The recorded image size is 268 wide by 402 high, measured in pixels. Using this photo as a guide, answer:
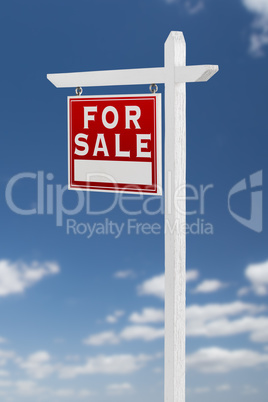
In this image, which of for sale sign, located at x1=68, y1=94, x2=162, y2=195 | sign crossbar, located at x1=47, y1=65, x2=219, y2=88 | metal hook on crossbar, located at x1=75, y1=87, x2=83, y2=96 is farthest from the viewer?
metal hook on crossbar, located at x1=75, y1=87, x2=83, y2=96

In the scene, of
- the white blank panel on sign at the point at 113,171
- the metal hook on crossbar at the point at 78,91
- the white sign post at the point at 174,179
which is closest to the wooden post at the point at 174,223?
the white sign post at the point at 174,179

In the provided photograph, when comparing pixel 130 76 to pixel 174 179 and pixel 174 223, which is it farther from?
pixel 174 223

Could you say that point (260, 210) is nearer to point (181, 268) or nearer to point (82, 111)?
point (181, 268)

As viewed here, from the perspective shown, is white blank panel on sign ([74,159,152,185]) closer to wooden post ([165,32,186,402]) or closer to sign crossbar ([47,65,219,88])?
wooden post ([165,32,186,402])

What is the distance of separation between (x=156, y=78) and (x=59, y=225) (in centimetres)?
106

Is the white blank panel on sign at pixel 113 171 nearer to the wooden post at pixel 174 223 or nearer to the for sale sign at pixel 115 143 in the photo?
the for sale sign at pixel 115 143

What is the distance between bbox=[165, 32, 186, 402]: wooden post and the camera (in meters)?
2.53

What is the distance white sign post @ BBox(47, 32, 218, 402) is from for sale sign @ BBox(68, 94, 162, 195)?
6cm

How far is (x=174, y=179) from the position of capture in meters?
2.55

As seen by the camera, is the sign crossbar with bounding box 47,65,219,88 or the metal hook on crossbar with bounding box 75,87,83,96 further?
the metal hook on crossbar with bounding box 75,87,83,96

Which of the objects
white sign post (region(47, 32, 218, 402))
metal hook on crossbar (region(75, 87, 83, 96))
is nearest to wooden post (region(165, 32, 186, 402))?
white sign post (region(47, 32, 218, 402))

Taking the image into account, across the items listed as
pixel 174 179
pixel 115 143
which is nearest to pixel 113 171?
pixel 115 143

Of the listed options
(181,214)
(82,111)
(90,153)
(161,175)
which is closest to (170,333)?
(181,214)

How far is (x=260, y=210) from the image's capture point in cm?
317
